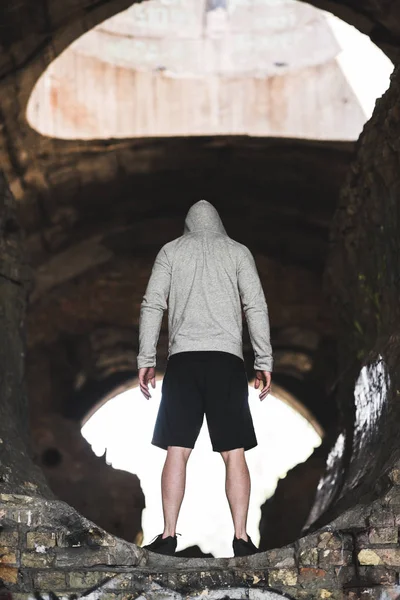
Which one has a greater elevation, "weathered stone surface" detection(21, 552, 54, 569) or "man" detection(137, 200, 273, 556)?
"man" detection(137, 200, 273, 556)

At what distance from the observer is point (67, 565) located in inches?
192

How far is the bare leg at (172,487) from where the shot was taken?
5172 mm

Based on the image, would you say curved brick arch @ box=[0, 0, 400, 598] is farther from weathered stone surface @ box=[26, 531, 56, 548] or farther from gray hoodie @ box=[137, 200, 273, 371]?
gray hoodie @ box=[137, 200, 273, 371]

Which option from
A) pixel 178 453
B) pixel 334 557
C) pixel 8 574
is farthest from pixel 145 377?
pixel 334 557

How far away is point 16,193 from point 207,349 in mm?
7341

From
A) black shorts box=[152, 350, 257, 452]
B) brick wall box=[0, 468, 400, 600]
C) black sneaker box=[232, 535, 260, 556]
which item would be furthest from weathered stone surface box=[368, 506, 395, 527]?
black shorts box=[152, 350, 257, 452]

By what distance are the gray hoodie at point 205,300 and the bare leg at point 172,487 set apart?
500 millimetres

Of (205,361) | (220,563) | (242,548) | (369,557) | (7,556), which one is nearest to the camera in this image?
(369,557)

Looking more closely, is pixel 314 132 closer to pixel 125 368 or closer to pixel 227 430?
pixel 125 368

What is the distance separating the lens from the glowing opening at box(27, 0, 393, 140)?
41.7 ft

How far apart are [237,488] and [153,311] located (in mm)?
1002

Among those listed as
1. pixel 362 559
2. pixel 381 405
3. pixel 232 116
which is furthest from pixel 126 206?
pixel 362 559

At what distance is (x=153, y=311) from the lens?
17.8ft

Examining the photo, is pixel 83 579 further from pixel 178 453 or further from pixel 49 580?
pixel 178 453
